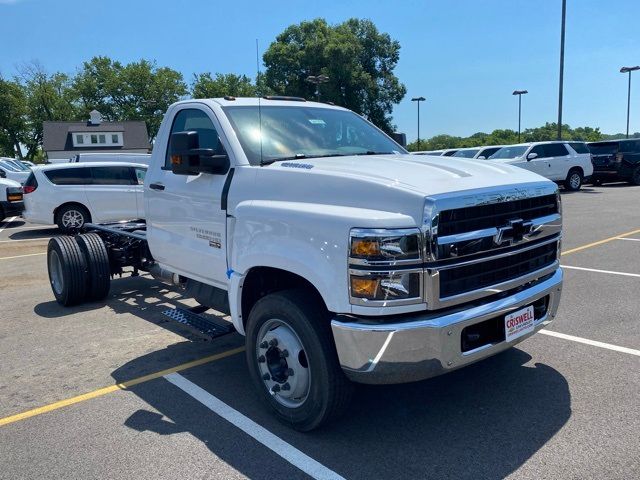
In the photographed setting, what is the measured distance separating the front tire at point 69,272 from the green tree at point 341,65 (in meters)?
47.8

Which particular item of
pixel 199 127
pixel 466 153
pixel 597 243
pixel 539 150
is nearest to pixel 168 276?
pixel 199 127

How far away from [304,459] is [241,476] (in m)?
0.38

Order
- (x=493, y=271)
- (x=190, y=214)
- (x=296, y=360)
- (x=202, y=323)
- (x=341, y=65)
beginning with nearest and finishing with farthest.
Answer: (x=493, y=271)
(x=296, y=360)
(x=190, y=214)
(x=202, y=323)
(x=341, y=65)

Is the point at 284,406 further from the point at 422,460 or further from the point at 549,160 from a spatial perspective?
the point at 549,160

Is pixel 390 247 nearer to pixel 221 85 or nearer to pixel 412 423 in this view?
pixel 412 423

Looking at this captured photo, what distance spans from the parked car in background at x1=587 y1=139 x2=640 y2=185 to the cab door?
2346 centimetres

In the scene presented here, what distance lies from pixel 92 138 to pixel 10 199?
46226mm

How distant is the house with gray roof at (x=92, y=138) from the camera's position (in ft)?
186

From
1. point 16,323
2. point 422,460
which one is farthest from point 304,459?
point 16,323

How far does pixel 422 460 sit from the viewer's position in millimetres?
3219

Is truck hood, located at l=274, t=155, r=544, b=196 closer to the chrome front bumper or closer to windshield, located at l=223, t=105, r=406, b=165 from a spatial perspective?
windshield, located at l=223, t=105, r=406, b=165

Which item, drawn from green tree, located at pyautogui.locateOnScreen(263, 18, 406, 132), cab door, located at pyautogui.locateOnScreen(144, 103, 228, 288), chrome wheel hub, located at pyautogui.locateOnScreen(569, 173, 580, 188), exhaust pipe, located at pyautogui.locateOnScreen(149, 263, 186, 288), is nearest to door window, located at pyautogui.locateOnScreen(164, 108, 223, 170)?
cab door, located at pyautogui.locateOnScreen(144, 103, 228, 288)

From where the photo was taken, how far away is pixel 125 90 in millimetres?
74188

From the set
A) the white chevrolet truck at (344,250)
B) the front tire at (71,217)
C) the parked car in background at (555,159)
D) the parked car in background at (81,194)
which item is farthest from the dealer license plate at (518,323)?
the parked car in background at (555,159)
